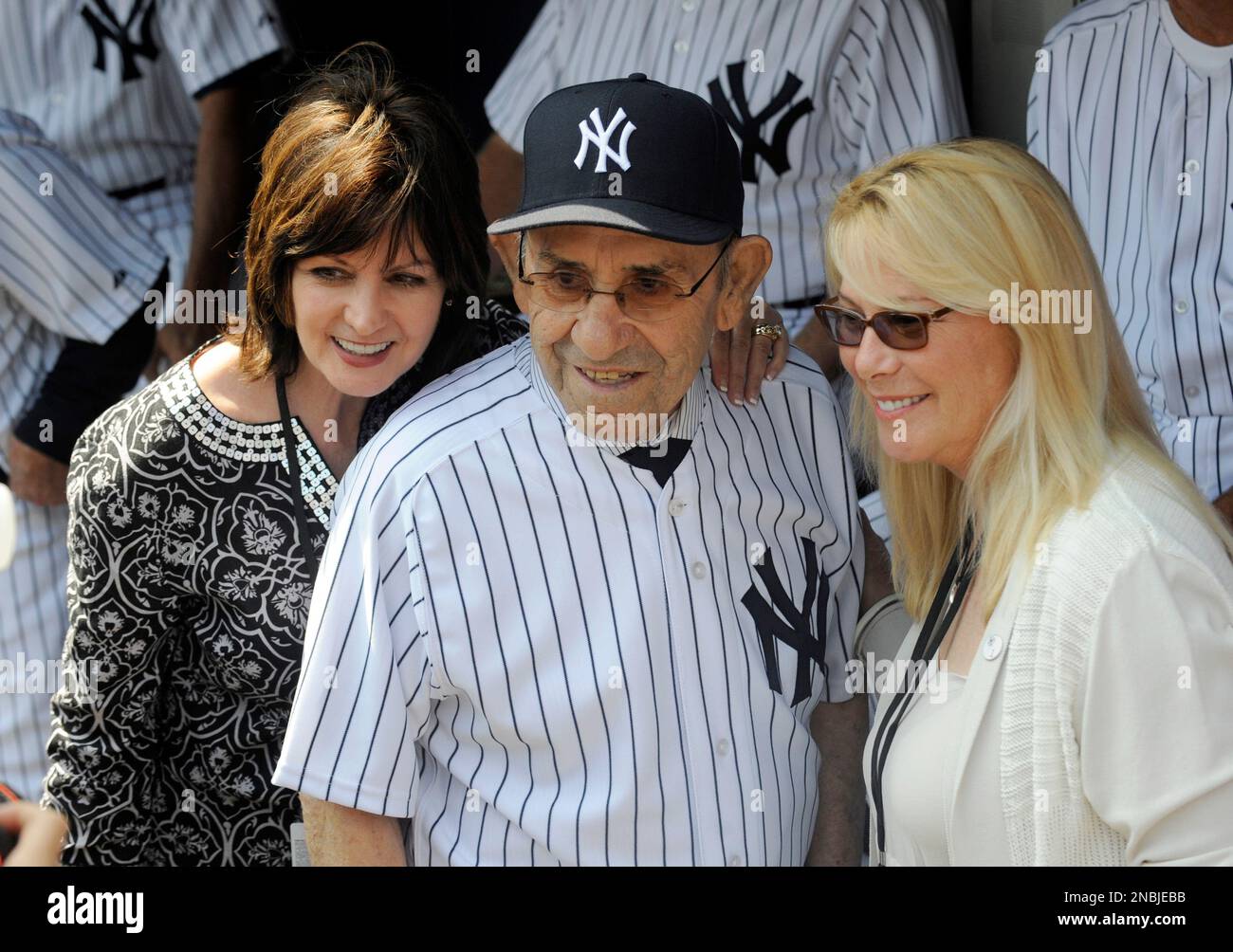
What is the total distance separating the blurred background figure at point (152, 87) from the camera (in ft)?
11.3

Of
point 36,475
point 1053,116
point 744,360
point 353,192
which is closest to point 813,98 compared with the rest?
point 1053,116

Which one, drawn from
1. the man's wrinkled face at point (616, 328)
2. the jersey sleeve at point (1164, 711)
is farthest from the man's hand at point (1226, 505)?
the man's wrinkled face at point (616, 328)

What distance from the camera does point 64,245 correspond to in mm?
3240

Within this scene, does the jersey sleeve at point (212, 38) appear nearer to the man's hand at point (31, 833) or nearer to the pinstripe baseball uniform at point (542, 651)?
the pinstripe baseball uniform at point (542, 651)

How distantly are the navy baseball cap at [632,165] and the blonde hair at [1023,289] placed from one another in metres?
0.23

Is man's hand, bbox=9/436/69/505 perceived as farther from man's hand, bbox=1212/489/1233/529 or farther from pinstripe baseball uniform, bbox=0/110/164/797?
man's hand, bbox=1212/489/1233/529

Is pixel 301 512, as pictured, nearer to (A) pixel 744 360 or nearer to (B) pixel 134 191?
(A) pixel 744 360

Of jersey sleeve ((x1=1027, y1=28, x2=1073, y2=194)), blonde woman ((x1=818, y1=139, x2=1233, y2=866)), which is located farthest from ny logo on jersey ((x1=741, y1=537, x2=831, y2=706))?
jersey sleeve ((x1=1027, y1=28, x2=1073, y2=194))

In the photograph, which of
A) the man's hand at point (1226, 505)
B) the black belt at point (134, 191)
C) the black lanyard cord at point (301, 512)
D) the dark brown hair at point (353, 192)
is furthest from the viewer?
the black belt at point (134, 191)

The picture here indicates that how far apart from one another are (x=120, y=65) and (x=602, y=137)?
185 cm

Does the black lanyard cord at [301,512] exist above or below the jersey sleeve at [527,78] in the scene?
below

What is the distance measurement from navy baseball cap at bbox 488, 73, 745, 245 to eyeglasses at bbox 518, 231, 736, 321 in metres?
0.09

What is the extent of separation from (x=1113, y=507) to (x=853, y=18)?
5.76 ft
